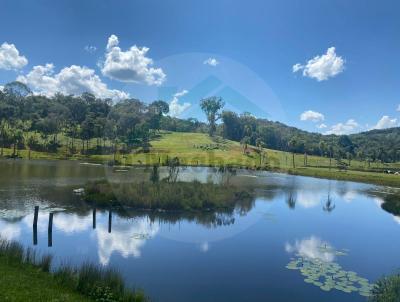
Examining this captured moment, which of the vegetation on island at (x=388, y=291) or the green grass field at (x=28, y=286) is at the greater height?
the green grass field at (x=28, y=286)

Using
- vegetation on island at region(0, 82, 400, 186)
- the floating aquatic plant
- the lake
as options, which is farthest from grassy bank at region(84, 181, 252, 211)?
vegetation on island at region(0, 82, 400, 186)

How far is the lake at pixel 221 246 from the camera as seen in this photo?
20.9m

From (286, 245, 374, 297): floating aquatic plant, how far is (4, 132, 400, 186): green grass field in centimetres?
8200

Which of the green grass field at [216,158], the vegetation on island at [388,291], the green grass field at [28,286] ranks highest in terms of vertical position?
the green grass field at [216,158]

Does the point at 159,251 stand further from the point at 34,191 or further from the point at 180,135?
the point at 180,135

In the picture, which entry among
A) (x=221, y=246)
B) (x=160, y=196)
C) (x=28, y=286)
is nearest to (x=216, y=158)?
(x=160, y=196)

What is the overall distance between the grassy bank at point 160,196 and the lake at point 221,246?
67.8 inches

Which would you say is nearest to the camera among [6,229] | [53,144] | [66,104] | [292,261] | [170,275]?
[170,275]

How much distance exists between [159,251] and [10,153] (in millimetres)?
101019

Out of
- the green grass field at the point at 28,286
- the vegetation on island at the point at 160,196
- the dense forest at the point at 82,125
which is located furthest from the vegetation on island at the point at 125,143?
the green grass field at the point at 28,286

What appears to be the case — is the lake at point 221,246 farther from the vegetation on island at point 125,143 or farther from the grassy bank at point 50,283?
the vegetation on island at point 125,143

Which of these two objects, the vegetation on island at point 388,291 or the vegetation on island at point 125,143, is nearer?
the vegetation on island at point 388,291

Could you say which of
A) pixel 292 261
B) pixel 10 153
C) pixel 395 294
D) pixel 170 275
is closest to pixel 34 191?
pixel 170 275

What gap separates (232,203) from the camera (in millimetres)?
48500
